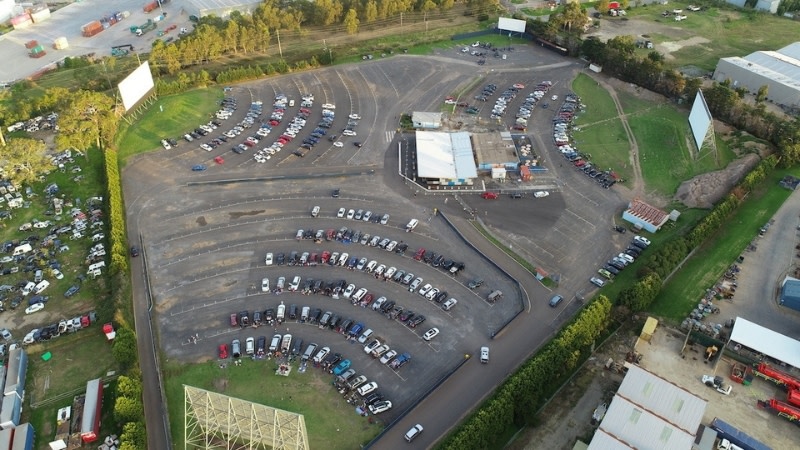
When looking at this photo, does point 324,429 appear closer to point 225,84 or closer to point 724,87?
point 225,84

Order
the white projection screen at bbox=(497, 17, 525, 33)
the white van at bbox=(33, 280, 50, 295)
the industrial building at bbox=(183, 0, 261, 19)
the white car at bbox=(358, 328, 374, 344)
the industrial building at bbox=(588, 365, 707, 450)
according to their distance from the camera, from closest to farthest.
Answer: the industrial building at bbox=(588, 365, 707, 450) < the white car at bbox=(358, 328, 374, 344) < the white van at bbox=(33, 280, 50, 295) < the white projection screen at bbox=(497, 17, 525, 33) < the industrial building at bbox=(183, 0, 261, 19)

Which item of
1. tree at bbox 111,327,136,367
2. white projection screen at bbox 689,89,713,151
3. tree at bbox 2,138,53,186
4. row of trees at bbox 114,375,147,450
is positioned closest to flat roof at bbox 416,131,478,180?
white projection screen at bbox 689,89,713,151

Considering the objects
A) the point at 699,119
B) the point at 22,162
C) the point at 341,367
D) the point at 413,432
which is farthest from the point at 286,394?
the point at 699,119

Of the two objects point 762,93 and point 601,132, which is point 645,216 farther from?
point 762,93

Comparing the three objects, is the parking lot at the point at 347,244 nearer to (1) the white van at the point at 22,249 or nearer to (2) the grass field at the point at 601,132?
(2) the grass field at the point at 601,132

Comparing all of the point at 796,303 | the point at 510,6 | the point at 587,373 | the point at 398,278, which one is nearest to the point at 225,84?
the point at 398,278

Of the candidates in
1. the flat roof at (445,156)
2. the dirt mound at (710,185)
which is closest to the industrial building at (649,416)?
the dirt mound at (710,185)

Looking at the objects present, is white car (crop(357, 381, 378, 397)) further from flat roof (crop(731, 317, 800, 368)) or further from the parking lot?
A: flat roof (crop(731, 317, 800, 368))
